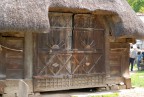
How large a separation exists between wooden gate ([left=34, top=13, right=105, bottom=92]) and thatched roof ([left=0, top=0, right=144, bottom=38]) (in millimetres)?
552

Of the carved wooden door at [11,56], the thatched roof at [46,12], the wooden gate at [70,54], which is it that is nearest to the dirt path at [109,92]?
the wooden gate at [70,54]

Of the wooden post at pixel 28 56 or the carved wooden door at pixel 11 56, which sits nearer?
Answer: the carved wooden door at pixel 11 56

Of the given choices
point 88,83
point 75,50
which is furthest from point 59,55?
point 88,83

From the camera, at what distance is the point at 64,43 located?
1281 centimetres

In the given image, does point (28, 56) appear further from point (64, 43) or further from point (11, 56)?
point (64, 43)

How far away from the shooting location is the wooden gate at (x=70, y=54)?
488 inches

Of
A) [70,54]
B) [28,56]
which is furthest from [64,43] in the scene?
[28,56]

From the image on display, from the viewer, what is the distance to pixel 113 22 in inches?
539

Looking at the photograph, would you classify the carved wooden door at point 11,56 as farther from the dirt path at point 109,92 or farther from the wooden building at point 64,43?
the dirt path at point 109,92

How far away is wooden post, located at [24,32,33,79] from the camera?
39.7ft

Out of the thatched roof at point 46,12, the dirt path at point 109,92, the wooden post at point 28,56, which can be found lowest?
the dirt path at point 109,92

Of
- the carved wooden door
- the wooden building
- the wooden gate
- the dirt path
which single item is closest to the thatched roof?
the wooden building

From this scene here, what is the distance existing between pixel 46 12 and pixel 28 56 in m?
1.62

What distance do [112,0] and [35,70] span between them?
399cm
